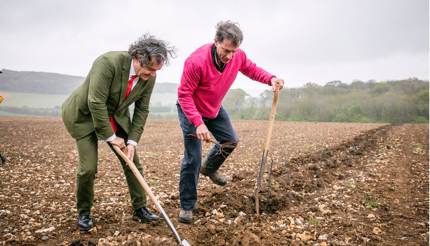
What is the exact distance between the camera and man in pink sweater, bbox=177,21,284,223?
171 inches

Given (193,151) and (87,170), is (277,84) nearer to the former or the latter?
(193,151)

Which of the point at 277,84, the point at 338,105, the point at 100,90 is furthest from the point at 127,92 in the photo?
the point at 338,105

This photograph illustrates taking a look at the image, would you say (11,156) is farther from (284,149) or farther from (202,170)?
(284,149)

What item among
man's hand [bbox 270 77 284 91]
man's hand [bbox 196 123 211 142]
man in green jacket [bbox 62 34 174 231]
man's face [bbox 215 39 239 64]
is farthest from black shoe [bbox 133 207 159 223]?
man's hand [bbox 270 77 284 91]

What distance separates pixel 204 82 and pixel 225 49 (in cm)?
49

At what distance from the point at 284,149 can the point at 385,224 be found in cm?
735

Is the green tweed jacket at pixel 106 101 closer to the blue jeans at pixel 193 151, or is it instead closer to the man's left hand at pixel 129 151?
the man's left hand at pixel 129 151

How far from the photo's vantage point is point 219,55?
14.5ft

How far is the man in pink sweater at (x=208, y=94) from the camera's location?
4.36 meters

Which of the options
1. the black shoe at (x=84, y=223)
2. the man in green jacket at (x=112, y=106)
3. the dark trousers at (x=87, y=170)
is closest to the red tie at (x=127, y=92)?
the man in green jacket at (x=112, y=106)

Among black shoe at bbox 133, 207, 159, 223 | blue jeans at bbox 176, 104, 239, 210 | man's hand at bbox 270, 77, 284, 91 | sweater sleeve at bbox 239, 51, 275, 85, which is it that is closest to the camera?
blue jeans at bbox 176, 104, 239, 210

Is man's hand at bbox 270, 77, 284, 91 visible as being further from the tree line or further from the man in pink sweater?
the tree line

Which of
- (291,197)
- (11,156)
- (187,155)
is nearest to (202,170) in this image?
(187,155)

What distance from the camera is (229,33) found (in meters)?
4.21
